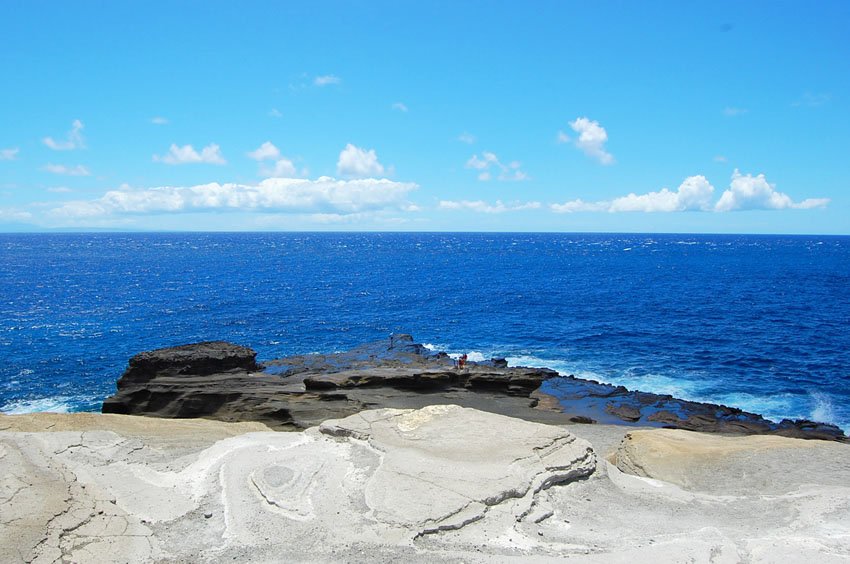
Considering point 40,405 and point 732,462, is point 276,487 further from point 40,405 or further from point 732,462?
point 40,405

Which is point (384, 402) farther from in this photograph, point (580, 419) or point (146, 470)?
point (146, 470)

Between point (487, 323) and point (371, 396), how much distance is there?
34875mm

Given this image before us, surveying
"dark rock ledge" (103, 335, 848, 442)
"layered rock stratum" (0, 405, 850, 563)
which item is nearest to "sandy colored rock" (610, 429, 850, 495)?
"layered rock stratum" (0, 405, 850, 563)

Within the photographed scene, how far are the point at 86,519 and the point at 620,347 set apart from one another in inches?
2079

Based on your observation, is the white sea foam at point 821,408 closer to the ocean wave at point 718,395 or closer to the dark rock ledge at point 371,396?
the ocean wave at point 718,395

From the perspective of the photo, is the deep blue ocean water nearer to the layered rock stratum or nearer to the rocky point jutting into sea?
the rocky point jutting into sea

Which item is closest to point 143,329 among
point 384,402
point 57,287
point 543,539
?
point 384,402

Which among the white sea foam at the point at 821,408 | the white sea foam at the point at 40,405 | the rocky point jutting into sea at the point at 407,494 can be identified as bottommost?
the white sea foam at the point at 821,408

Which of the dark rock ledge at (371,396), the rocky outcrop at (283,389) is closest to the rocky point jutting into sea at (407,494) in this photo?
the rocky outcrop at (283,389)

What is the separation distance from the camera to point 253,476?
1834 cm

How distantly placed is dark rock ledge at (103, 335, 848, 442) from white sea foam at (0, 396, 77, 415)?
7070mm

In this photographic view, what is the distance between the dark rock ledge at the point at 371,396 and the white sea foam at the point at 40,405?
7070 millimetres

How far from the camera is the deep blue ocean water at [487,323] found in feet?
155

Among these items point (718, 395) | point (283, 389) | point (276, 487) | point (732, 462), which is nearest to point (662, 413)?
point (718, 395)
